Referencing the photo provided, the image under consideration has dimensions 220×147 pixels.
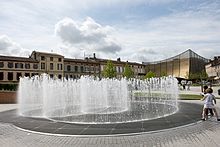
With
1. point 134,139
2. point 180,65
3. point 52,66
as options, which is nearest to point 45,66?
point 52,66

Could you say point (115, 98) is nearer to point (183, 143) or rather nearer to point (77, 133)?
point (77, 133)

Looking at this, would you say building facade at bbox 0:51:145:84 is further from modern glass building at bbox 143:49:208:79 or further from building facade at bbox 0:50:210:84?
modern glass building at bbox 143:49:208:79

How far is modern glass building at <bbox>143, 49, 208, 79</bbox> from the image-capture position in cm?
12231

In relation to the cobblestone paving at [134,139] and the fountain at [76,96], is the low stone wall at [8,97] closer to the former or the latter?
the fountain at [76,96]

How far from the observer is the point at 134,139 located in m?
8.44

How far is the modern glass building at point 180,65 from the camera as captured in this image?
122m

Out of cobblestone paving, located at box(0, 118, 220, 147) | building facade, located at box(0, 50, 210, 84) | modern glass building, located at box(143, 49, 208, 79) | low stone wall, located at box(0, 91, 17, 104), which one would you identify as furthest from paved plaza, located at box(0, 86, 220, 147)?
modern glass building, located at box(143, 49, 208, 79)

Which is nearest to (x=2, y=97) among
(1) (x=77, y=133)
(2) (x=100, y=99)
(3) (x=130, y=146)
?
(2) (x=100, y=99)

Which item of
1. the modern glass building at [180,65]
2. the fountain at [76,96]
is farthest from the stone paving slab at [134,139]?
the modern glass building at [180,65]

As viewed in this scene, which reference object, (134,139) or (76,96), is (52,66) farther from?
(134,139)

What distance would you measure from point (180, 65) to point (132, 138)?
122 m

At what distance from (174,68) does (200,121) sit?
11776cm

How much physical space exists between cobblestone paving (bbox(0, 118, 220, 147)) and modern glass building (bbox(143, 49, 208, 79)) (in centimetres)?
11270

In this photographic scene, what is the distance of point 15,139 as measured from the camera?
9.01 metres
